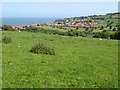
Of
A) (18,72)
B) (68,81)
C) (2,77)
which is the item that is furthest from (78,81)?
(2,77)

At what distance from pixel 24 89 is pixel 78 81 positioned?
3758 mm

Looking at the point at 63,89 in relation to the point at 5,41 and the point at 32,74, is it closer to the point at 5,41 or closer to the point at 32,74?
the point at 32,74

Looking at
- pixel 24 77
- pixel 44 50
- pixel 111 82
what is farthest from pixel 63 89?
pixel 44 50

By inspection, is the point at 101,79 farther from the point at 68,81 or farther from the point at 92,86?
the point at 68,81

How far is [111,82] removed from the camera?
31.6 feet

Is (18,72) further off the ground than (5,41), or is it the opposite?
(5,41)

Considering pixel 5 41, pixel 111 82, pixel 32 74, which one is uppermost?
pixel 5 41

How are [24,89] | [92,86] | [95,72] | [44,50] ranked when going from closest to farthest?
[24,89], [92,86], [95,72], [44,50]

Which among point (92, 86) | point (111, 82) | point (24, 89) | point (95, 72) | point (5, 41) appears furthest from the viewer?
point (5, 41)

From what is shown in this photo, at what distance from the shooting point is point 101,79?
9969mm

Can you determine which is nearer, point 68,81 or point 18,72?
point 68,81

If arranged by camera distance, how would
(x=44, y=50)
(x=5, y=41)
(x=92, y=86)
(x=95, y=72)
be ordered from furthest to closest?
(x=5, y=41) < (x=44, y=50) < (x=95, y=72) < (x=92, y=86)

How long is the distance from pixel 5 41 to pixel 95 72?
18.8 meters

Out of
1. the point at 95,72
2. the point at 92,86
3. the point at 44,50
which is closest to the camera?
the point at 92,86
